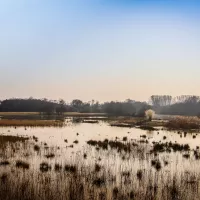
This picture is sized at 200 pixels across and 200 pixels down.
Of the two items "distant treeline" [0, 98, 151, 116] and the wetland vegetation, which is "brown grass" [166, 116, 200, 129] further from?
"distant treeline" [0, 98, 151, 116]

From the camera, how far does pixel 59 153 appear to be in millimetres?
22000

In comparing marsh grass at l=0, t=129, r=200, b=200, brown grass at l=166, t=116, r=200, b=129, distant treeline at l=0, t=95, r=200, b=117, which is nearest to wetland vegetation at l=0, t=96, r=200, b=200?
marsh grass at l=0, t=129, r=200, b=200

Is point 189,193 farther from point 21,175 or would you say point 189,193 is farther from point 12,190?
point 21,175

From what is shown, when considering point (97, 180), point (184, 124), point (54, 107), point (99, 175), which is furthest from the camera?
point (54, 107)

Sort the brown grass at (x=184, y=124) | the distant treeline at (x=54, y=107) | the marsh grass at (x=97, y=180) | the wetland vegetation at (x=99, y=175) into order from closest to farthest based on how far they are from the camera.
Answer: the marsh grass at (x=97, y=180), the wetland vegetation at (x=99, y=175), the brown grass at (x=184, y=124), the distant treeline at (x=54, y=107)

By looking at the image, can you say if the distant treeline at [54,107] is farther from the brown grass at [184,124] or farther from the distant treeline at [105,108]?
the brown grass at [184,124]

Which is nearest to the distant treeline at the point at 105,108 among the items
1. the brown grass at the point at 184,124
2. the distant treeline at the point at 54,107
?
the distant treeline at the point at 54,107

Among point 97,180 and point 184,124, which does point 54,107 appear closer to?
point 184,124

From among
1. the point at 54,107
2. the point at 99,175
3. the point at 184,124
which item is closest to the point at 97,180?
the point at 99,175

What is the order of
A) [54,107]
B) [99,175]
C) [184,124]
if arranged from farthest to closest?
[54,107], [184,124], [99,175]

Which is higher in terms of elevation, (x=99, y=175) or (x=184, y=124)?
(x=184, y=124)

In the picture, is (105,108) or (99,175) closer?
(99,175)

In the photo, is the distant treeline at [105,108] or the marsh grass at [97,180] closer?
the marsh grass at [97,180]

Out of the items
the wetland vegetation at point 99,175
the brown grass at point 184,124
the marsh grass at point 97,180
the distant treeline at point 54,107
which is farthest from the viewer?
the distant treeline at point 54,107
